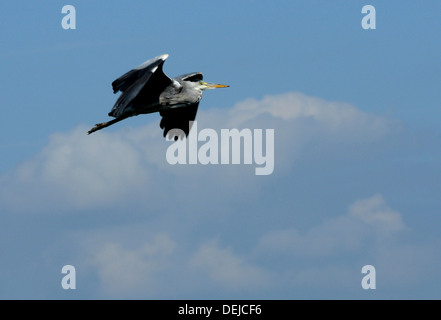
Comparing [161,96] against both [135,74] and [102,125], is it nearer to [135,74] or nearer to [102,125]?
[102,125]

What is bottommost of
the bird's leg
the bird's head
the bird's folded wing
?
the bird's leg

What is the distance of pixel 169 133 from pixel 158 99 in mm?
4390

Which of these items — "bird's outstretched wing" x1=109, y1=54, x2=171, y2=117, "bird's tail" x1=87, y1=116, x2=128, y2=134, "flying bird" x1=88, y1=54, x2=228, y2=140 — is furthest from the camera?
"bird's tail" x1=87, y1=116, x2=128, y2=134

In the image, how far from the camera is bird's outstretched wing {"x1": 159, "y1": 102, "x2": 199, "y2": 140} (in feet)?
151

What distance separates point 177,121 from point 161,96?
4.16 metres

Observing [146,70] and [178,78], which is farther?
[178,78]

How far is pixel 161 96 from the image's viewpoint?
42.3 meters

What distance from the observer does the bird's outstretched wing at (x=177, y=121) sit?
151ft

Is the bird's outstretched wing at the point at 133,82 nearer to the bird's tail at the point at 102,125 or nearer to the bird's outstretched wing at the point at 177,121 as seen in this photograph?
the bird's tail at the point at 102,125

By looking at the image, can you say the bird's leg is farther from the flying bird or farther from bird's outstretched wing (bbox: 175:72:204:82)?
bird's outstretched wing (bbox: 175:72:204:82)

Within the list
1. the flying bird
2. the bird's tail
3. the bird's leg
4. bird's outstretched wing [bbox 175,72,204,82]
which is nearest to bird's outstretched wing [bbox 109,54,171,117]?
the flying bird
